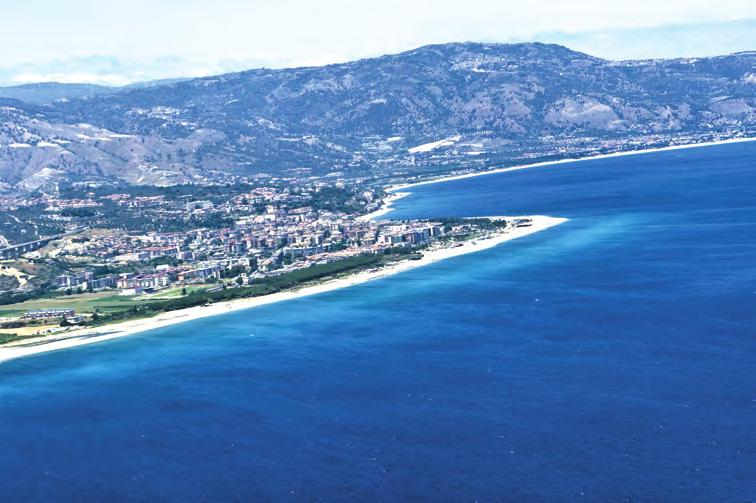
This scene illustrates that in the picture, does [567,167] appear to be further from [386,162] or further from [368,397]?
[368,397]

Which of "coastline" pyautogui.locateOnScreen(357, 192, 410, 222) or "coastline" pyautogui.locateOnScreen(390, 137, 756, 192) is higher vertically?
"coastline" pyautogui.locateOnScreen(357, 192, 410, 222)

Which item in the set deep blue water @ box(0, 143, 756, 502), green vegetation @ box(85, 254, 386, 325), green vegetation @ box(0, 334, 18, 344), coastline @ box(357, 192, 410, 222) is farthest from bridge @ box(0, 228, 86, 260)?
deep blue water @ box(0, 143, 756, 502)

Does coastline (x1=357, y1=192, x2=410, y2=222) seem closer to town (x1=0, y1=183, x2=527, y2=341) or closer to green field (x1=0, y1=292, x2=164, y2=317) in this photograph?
town (x1=0, y1=183, x2=527, y2=341)

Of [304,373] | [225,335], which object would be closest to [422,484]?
[304,373]

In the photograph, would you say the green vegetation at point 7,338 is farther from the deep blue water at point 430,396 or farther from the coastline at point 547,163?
the coastline at point 547,163

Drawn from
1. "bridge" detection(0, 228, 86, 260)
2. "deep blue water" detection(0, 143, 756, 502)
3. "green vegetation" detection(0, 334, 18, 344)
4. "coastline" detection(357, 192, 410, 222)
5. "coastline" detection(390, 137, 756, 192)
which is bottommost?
"coastline" detection(390, 137, 756, 192)

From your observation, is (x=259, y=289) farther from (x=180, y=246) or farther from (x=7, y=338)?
(x=180, y=246)

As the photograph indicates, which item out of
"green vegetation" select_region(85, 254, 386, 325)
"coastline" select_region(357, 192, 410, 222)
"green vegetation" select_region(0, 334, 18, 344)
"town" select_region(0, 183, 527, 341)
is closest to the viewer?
"green vegetation" select_region(0, 334, 18, 344)
